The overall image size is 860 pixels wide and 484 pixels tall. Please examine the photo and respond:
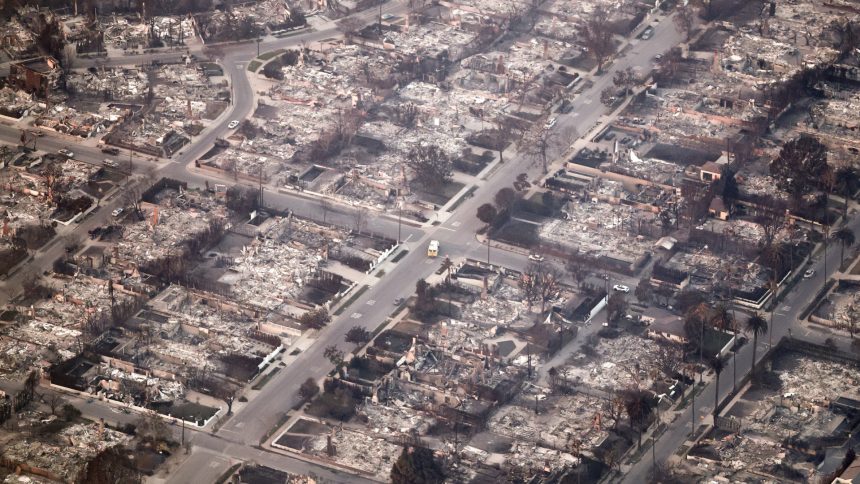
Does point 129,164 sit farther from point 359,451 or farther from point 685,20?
point 685,20

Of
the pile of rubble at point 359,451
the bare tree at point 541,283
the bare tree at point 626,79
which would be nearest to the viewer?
the pile of rubble at point 359,451

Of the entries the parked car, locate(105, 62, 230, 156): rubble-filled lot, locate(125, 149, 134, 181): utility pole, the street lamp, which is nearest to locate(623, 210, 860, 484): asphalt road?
the street lamp

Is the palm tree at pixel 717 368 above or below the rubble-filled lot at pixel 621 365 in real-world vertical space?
above

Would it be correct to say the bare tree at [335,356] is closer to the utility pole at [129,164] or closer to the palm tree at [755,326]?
the palm tree at [755,326]

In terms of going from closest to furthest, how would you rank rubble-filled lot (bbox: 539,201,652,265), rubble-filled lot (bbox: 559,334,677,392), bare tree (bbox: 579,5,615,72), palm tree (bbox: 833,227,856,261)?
rubble-filled lot (bbox: 559,334,677,392), rubble-filled lot (bbox: 539,201,652,265), palm tree (bbox: 833,227,856,261), bare tree (bbox: 579,5,615,72)

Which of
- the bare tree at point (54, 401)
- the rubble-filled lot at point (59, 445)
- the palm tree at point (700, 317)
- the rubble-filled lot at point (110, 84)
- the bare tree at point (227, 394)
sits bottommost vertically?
the rubble-filled lot at point (59, 445)

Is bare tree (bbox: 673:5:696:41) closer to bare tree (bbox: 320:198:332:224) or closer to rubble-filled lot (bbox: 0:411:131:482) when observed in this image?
bare tree (bbox: 320:198:332:224)

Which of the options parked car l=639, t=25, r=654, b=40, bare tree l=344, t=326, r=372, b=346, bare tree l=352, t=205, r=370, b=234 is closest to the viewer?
bare tree l=344, t=326, r=372, b=346

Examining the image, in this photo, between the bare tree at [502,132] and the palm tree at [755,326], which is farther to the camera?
the bare tree at [502,132]

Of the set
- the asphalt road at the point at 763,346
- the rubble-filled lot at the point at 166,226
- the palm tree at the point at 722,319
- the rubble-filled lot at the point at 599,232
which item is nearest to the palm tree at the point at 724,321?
the palm tree at the point at 722,319

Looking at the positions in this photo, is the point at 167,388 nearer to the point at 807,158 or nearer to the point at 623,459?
the point at 623,459

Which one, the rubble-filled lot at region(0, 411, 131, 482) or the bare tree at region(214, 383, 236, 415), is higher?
the bare tree at region(214, 383, 236, 415)

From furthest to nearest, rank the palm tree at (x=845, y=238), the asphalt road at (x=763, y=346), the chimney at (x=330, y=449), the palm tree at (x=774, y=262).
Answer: the palm tree at (x=845, y=238)
the palm tree at (x=774, y=262)
the asphalt road at (x=763, y=346)
the chimney at (x=330, y=449)
